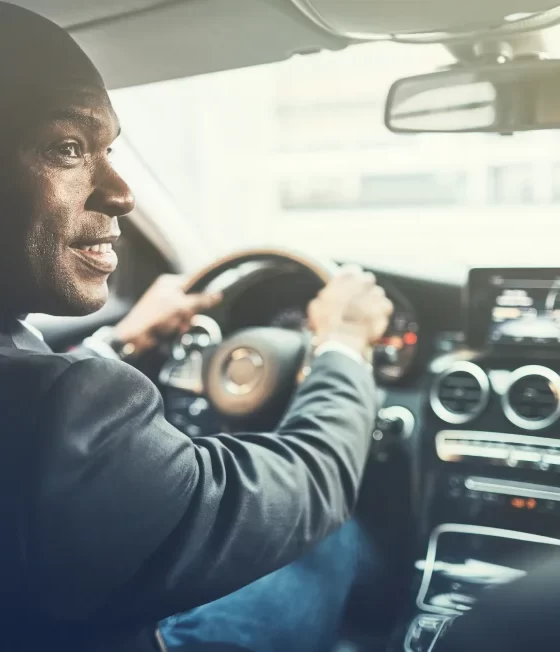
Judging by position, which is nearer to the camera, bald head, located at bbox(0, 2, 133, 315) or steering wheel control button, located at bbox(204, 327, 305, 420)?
bald head, located at bbox(0, 2, 133, 315)

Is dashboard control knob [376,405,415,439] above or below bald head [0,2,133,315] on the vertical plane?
below

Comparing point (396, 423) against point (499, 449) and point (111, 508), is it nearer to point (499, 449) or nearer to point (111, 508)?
point (499, 449)

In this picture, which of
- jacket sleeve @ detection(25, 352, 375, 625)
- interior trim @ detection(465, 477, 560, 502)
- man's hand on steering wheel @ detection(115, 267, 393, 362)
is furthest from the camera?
interior trim @ detection(465, 477, 560, 502)

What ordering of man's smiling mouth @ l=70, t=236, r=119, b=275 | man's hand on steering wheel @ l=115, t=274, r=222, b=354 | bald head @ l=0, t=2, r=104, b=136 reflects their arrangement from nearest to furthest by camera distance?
bald head @ l=0, t=2, r=104, b=136
man's smiling mouth @ l=70, t=236, r=119, b=275
man's hand on steering wheel @ l=115, t=274, r=222, b=354

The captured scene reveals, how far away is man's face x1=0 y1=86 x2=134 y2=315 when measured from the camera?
1073mm

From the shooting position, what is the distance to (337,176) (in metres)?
3.12

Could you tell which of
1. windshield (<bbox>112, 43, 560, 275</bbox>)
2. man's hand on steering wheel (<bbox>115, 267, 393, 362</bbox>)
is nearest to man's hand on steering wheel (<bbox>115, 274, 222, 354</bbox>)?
man's hand on steering wheel (<bbox>115, 267, 393, 362</bbox>)

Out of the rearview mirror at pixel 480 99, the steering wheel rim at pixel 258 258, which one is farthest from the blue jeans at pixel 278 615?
the rearview mirror at pixel 480 99

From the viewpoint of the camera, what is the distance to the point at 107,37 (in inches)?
60.7

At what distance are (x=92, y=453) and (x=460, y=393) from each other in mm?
1016

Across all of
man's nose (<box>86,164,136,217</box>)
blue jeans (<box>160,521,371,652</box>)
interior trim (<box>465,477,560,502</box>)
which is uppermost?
man's nose (<box>86,164,136,217</box>)

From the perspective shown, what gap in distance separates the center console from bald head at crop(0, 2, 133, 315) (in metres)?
0.88

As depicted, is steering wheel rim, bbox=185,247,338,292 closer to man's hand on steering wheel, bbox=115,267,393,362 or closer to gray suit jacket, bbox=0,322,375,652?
man's hand on steering wheel, bbox=115,267,393,362

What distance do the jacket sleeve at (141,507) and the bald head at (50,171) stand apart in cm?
19
